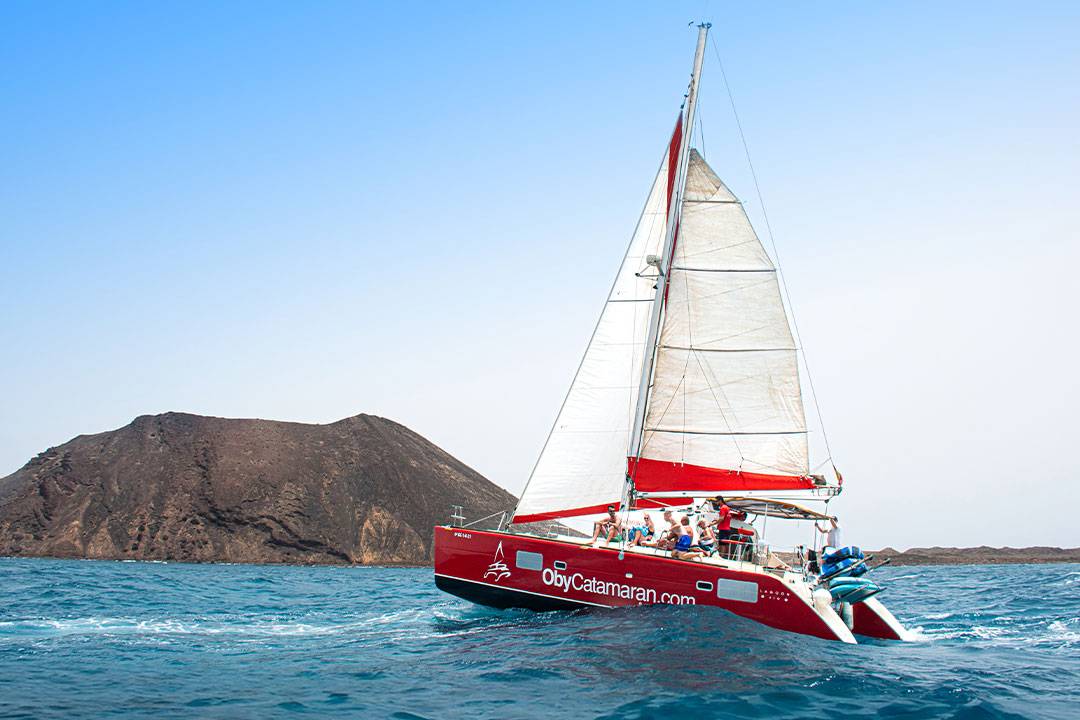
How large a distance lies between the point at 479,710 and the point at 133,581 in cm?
2710

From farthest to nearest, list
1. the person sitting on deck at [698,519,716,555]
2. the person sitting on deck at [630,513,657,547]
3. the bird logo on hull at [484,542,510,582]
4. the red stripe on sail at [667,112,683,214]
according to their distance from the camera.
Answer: the red stripe on sail at [667,112,683,214] < the person sitting on deck at [630,513,657,547] < the bird logo on hull at [484,542,510,582] < the person sitting on deck at [698,519,716,555]

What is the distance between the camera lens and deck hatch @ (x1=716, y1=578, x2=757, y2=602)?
53.6ft

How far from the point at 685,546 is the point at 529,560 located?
3368 millimetres

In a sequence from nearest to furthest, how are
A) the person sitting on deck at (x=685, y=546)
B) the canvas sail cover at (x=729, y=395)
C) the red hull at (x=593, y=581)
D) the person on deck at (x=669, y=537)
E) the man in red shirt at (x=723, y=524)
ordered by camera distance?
the red hull at (x=593, y=581) → the person sitting on deck at (x=685, y=546) → the person on deck at (x=669, y=537) → the man in red shirt at (x=723, y=524) → the canvas sail cover at (x=729, y=395)

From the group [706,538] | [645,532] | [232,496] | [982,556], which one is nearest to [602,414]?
[645,532]

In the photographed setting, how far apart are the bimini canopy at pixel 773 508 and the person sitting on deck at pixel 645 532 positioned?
1.82m

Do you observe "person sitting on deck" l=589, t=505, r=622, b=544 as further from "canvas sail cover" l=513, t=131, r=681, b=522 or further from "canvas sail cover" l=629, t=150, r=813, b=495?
"canvas sail cover" l=629, t=150, r=813, b=495

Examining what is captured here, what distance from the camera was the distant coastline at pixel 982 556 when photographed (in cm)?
8981

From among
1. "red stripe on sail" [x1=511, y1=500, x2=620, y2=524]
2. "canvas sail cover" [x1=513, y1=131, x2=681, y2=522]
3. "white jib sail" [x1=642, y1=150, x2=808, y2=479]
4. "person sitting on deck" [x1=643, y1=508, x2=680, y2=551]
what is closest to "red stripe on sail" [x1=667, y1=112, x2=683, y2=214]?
"canvas sail cover" [x1=513, y1=131, x2=681, y2=522]

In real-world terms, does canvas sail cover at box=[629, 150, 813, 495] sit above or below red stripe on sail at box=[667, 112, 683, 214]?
below

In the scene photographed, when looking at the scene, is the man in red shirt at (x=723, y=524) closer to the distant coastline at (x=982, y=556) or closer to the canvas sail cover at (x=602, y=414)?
the canvas sail cover at (x=602, y=414)

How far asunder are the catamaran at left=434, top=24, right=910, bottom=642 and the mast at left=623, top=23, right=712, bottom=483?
35 mm

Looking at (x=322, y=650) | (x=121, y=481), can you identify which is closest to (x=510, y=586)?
(x=322, y=650)

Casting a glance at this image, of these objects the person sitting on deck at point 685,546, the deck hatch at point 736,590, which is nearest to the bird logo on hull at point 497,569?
the person sitting on deck at point 685,546
